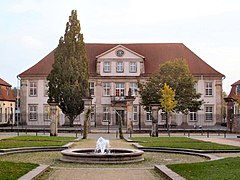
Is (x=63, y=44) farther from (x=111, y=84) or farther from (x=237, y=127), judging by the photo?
(x=237, y=127)

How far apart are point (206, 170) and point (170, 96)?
34524 millimetres

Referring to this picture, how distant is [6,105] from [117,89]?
53.6 feet

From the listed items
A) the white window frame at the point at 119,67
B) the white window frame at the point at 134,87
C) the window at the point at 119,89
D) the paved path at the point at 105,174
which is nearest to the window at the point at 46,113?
the window at the point at 119,89

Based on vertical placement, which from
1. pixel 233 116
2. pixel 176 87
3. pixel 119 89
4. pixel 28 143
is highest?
pixel 119 89

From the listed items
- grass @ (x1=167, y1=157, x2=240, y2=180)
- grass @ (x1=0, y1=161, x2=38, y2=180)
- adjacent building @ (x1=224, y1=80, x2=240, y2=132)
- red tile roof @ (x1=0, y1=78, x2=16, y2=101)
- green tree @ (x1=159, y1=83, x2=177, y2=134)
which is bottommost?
grass @ (x1=167, y1=157, x2=240, y2=180)

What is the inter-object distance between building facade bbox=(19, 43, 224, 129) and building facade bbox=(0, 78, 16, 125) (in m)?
2.52

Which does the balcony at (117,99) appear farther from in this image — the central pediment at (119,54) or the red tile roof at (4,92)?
Result: the red tile roof at (4,92)

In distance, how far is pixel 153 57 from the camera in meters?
65.6

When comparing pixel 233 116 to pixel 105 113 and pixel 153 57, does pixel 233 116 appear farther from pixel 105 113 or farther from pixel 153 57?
pixel 153 57

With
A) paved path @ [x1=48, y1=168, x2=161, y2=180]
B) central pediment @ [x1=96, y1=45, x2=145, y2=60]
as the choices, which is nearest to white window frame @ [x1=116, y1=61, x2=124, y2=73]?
central pediment @ [x1=96, y1=45, x2=145, y2=60]

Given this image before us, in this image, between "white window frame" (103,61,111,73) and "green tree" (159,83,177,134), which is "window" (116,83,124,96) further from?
"green tree" (159,83,177,134)

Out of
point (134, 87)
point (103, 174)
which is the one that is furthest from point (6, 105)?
point (103, 174)

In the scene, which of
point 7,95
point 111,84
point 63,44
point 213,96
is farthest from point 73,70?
point 213,96

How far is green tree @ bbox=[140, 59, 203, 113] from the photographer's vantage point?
51.8 metres
